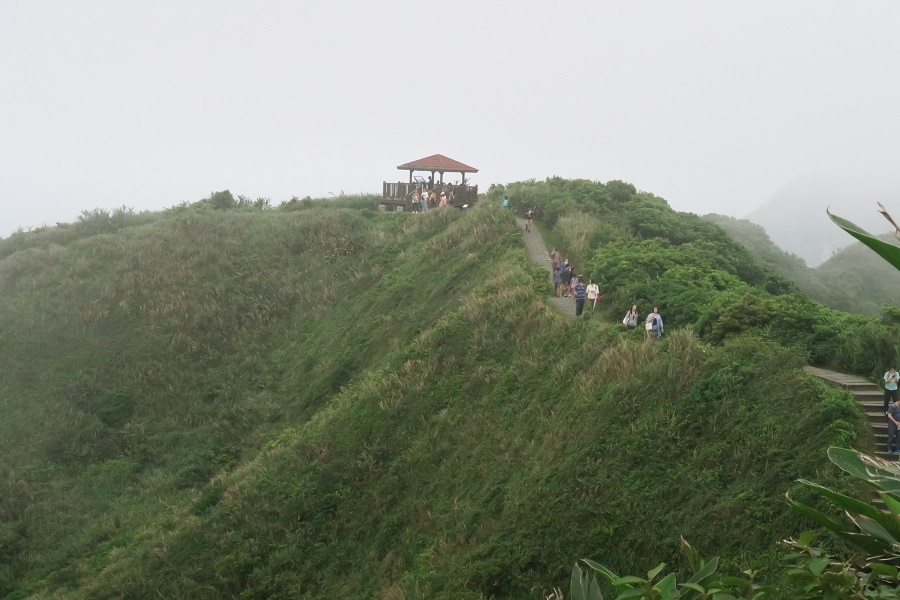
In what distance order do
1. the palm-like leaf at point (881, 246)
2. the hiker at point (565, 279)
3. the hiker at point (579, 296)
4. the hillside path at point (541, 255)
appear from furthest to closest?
the hiker at point (565, 279) → the hillside path at point (541, 255) → the hiker at point (579, 296) → the palm-like leaf at point (881, 246)

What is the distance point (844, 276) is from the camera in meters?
31.4

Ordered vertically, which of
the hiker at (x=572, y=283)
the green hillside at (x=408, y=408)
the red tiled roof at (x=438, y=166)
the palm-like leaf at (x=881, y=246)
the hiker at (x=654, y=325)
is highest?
the red tiled roof at (x=438, y=166)

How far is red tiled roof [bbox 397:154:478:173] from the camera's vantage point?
34.2 m

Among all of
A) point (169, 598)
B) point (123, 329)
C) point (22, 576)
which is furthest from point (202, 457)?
point (123, 329)

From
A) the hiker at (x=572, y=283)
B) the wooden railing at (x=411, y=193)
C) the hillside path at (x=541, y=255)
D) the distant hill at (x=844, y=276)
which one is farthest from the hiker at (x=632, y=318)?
the wooden railing at (x=411, y=193)

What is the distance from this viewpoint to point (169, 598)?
1423cm

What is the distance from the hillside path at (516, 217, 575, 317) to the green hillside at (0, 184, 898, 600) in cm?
61

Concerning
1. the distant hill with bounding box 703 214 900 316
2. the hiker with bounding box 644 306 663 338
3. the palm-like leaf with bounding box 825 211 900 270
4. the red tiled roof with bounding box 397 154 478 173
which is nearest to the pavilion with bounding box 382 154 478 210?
the red tiled roof with bounding box 397 154 478 173

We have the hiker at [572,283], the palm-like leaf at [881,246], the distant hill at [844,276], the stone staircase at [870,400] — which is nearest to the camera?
the palm-like leaf at [881,246]

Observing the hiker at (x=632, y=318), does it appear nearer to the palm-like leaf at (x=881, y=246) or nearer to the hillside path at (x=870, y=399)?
the hillside path at (x=870, y=399)

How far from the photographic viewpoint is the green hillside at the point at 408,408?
1091 cm

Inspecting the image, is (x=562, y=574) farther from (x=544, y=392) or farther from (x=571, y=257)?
(x=571, y=257)

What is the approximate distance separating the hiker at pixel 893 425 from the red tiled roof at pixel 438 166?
25.5 m

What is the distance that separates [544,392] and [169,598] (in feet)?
26.3
